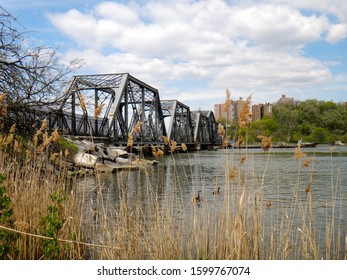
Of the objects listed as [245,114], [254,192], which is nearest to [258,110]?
[254,192]

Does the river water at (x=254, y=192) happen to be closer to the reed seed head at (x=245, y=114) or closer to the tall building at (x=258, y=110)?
the reed seed head at (x=245, y=114)

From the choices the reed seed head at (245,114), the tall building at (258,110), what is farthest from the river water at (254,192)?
the tall building at (258,110)

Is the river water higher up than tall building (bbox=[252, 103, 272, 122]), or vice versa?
tall building (bbox=[252, 103, 272, 122])

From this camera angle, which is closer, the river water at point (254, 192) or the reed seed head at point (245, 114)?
the reed seed head at point (245, 114)

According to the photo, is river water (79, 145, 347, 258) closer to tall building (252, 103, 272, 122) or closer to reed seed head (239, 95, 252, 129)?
reed seed head (239, 95, 252, 129)

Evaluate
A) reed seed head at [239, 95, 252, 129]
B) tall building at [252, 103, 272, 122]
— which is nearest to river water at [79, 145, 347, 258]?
reed seed head at [239, 95, 252, 129]

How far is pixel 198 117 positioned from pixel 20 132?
3230 inches

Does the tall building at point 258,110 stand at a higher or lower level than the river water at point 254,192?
higher

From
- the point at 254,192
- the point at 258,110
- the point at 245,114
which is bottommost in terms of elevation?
the point at 254,192

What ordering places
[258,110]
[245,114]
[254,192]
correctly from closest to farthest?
[245,114] → [254,192] → [258,110]

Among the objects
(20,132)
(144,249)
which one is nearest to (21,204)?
(144,249)

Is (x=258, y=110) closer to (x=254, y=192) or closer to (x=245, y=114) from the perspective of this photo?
(x=254, y=192)

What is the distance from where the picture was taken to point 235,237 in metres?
4.16
